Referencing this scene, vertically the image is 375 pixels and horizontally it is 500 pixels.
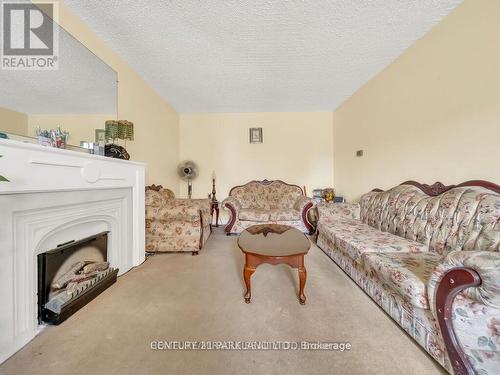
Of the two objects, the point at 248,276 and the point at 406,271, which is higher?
the point at 406,271

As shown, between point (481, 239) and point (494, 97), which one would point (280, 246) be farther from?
point (494, 97)

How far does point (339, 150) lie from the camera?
4168mm

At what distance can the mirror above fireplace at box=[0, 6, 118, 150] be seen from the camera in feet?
4.35

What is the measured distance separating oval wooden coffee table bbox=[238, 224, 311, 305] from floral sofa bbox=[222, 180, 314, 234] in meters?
1.49

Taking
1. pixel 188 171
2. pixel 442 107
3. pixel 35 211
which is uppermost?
pixel 442 107

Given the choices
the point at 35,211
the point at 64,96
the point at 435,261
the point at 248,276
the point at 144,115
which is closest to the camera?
the point at 35,211

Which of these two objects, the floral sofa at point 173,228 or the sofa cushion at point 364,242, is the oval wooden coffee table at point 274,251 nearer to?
the sofa cushion at point 364,242

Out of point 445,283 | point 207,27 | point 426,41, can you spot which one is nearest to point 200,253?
point 445,283

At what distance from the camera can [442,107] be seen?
6.41 ft

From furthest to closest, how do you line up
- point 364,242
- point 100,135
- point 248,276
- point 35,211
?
point 100,135 → point 364,242 → point 248,276 → point 35,211

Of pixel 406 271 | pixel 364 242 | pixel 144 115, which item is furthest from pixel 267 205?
pixel 406 271

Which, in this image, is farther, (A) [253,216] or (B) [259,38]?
(A) [253,216]

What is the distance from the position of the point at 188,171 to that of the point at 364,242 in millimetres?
3574

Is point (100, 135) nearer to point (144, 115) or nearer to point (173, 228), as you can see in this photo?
point (144, 115)
